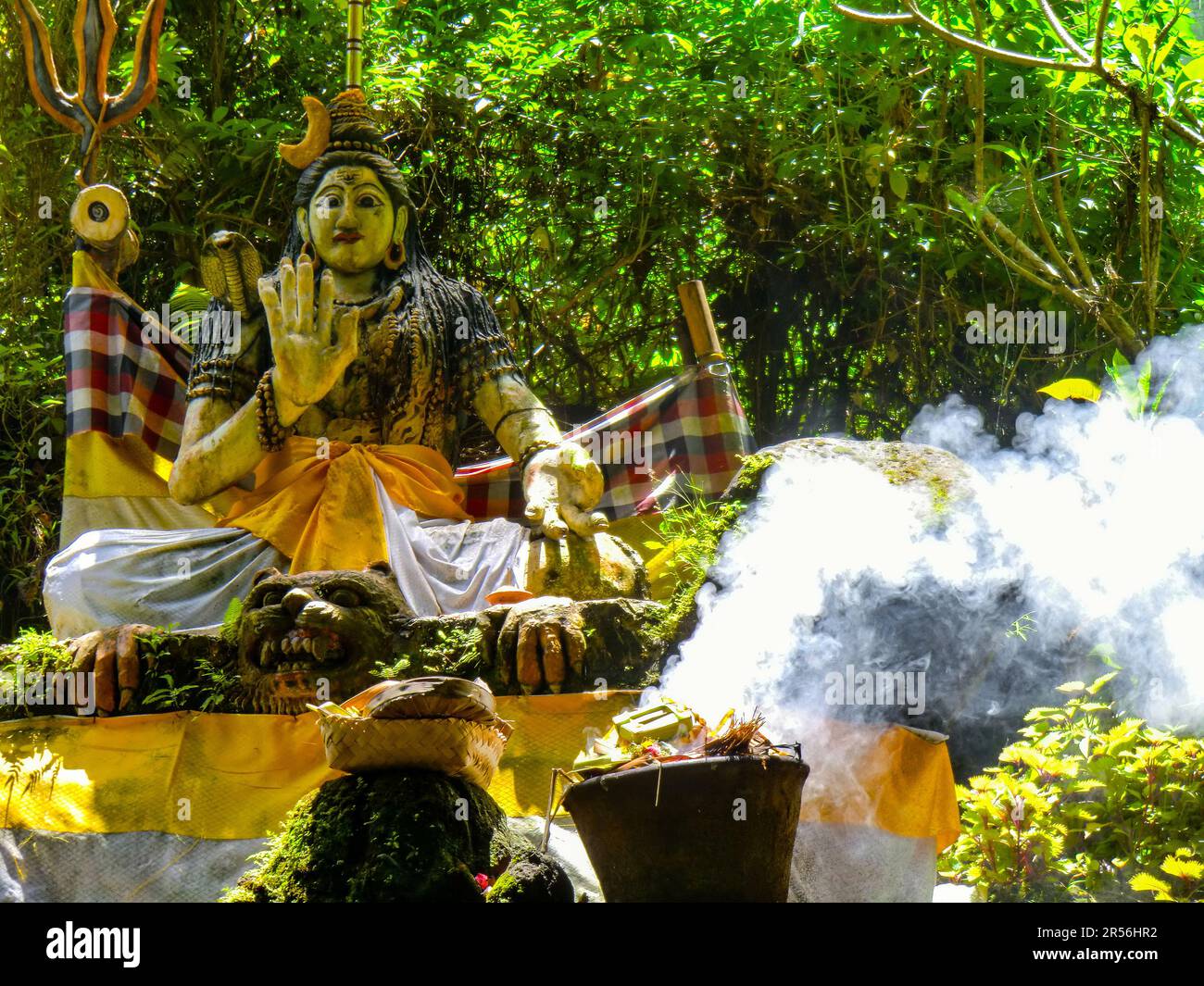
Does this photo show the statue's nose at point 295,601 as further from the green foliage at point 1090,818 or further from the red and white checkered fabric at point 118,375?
the red and white checkered fabric at point 118,375

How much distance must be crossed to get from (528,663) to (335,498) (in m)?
1.40

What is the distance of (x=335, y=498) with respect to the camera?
20.6 feet

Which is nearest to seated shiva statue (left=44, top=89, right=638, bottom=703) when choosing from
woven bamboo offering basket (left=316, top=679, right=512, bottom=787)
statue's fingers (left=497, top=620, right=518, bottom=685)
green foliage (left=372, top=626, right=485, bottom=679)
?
green foliage (left=372, top=626, right=485, bottom=679)

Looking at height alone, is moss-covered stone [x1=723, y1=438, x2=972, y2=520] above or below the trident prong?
below

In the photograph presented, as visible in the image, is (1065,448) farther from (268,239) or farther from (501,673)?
(268,239)

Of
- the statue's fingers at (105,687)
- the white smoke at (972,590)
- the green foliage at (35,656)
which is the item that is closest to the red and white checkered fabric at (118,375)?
the green foliage at (35,656)

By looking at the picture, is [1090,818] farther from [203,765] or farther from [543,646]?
[203,765]

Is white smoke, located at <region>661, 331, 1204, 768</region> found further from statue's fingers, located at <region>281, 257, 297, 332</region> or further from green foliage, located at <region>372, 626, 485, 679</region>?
statue's fingers, located at <region>281, 257, 297, 332</region>

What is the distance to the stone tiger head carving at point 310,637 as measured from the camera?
5.09 m

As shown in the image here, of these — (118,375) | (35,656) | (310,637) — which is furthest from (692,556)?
(118,375)

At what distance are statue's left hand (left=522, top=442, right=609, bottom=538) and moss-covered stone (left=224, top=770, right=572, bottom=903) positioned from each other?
1864 millimetres

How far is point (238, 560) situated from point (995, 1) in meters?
3.88

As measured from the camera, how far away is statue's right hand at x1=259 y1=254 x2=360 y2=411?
19.7ft

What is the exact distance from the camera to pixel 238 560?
6.18 m
